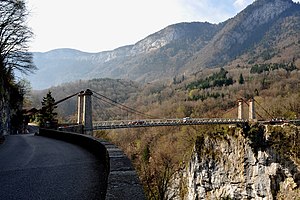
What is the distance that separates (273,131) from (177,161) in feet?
60.3

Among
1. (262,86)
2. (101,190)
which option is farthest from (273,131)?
(262,86)

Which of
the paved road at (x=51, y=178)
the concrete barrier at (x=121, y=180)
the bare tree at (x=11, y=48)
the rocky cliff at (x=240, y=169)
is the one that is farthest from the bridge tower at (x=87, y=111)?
the rocky cliff at (x=240, y=169)

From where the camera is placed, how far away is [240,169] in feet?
128

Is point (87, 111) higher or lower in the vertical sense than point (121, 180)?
higher

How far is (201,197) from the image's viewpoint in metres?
40.0

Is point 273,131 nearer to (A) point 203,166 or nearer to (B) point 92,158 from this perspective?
(A) point 203,166

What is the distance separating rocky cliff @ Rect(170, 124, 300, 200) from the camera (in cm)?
3306

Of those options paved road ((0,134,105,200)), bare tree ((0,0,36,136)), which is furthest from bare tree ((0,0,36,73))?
paved road ((0,134,105,200))

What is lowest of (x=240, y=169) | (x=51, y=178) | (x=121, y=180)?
(x=240, y=169)

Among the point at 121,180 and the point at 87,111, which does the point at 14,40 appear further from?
the point at 121,180

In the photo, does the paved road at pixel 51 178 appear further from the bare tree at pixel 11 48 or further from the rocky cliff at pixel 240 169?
the rocky cliff at pixel 240 169

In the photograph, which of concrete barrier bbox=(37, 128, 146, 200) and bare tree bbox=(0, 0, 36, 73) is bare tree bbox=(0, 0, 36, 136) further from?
concrete barrier bbox=(37, 128, 146, 200)

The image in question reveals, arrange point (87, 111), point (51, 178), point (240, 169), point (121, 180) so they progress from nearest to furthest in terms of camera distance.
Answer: point (121, 180) → point (51, 178) → point (87, 111) → point (240, 169)

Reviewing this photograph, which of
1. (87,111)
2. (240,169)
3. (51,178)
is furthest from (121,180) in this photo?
(240,169)
